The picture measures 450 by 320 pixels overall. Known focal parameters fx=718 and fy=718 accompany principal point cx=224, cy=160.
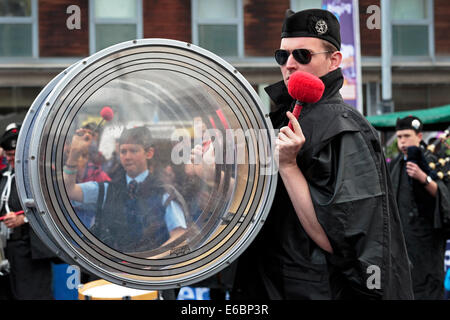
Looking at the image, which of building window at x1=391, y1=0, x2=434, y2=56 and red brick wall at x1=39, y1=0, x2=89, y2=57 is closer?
red brick wall at x1=39, y1=0, x2=89, y2=57

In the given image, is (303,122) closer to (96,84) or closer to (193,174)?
Answer: (193,174)

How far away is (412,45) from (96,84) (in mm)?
15221

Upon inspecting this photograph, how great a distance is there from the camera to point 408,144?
6.64 metres

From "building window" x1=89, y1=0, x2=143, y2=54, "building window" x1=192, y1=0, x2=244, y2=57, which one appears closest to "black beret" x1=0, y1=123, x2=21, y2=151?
"building window" x1=89, y1=0, x2=143, y2=54

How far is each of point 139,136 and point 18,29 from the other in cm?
1374

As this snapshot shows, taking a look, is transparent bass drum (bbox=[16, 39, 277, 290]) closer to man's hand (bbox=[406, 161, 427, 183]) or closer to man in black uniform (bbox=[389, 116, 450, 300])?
man's hand (bbox=[406, 161, 427, 183])

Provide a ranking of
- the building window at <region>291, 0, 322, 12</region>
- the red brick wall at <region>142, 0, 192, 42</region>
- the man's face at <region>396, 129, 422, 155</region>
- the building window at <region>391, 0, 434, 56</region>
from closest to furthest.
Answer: the man's face at <region>396, 129, 422, 155</region>
the red brick wall at <region>142, 0, 192, 42</region>
the building window at <region>291, 0, 322, 12</region>
the building window at <region>391, 0, 434, 56</region>

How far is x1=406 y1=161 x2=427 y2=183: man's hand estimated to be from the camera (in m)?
6.32

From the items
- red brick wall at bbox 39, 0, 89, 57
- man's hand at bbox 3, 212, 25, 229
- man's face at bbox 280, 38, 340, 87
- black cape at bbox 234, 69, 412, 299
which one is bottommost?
man's hand at bbox 3, 212, 25, 229

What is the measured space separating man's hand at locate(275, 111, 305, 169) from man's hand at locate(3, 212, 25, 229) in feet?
13.3

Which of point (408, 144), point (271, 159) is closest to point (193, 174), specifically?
point (271, 159)

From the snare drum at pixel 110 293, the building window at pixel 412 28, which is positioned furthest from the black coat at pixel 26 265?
the building window at pixel 412 28

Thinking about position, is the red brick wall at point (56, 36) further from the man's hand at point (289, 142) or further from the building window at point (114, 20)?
the man's hand at point (289, 142)

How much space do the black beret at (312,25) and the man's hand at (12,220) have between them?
12.9 ft
